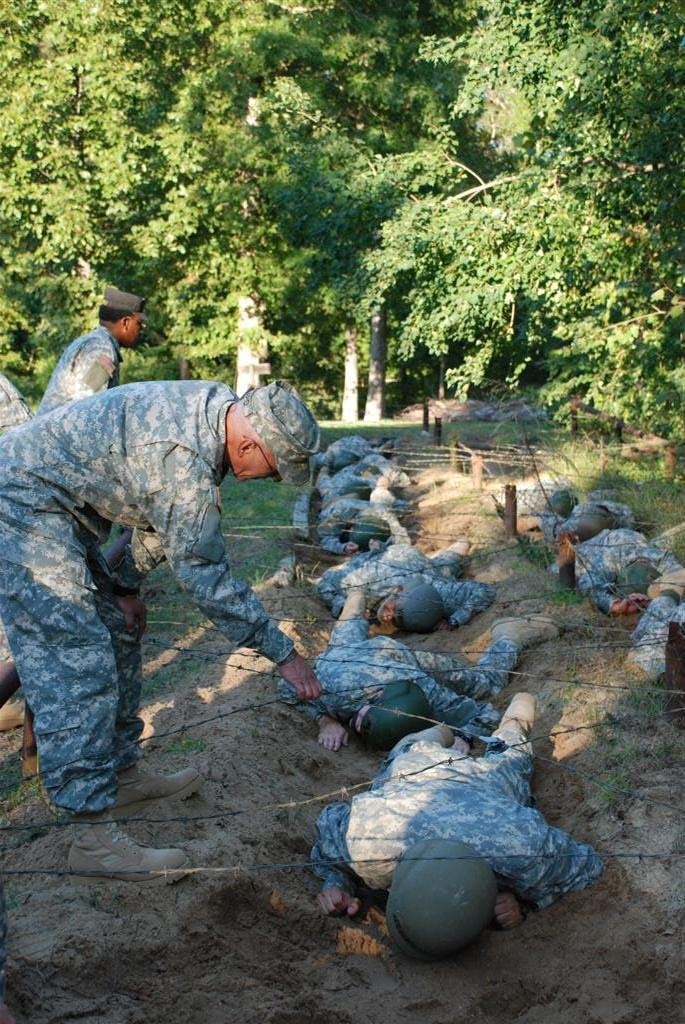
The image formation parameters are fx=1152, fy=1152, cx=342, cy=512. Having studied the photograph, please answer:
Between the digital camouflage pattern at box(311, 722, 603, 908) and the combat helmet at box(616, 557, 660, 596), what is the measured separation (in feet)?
10.3

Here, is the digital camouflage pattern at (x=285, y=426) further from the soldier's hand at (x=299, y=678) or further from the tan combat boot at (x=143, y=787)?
the tan combat boot at (x=143, y=787)

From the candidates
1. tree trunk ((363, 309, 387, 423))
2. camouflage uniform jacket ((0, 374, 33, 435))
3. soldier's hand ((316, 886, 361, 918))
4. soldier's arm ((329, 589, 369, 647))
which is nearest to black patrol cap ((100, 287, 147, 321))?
camouflage uniform jacket ((0, 374, 33, 435))

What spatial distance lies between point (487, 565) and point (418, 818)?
5521 millimetres

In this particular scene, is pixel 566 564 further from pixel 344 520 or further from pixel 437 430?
pixel 437 430

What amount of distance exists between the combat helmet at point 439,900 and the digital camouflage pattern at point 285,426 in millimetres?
1448

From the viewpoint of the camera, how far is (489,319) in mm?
13758

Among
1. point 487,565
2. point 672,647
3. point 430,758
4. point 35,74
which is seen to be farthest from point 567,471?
point 35,74

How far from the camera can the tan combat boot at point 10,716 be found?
595 cm

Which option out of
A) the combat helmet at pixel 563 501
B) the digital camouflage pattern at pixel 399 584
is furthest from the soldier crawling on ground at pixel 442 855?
the combat helmet at pixel 563 501

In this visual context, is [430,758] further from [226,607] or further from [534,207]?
[534,207]

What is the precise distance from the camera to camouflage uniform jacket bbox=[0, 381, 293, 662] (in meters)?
3.80

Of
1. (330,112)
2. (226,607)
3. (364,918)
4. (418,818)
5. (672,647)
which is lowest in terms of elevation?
(364,918)

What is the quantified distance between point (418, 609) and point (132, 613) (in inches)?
163

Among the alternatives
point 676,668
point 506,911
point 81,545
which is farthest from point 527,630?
point 81,545
